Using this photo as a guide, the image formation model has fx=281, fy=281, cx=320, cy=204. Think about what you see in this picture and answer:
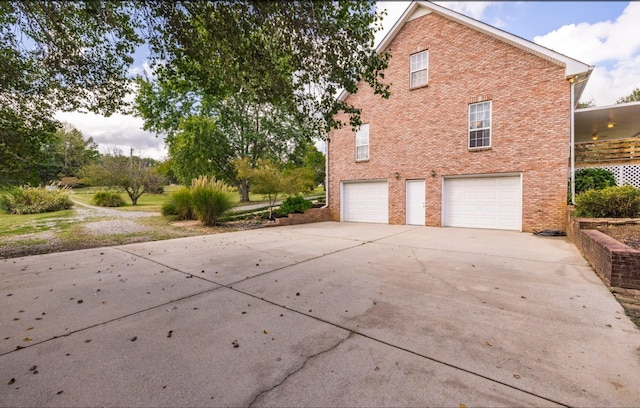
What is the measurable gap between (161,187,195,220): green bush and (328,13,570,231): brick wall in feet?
22.1

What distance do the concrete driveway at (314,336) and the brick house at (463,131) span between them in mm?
5198

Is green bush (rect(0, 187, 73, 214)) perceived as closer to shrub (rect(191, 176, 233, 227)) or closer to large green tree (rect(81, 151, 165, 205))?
large green tree (rect(81, 151, 165, 205))

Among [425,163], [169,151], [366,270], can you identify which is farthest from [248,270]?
[169,151]

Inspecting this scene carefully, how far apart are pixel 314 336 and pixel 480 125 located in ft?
32.4

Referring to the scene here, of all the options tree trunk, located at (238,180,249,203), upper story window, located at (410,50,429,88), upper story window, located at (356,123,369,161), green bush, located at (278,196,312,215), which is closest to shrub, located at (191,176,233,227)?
green bush, located at (278,196,312,215)

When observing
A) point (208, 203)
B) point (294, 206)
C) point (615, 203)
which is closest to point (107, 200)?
point (208, 203)

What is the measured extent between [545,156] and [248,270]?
9.38 m

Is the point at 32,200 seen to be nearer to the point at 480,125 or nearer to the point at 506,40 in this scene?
the point at 480,125

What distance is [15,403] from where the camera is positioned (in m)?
1.75

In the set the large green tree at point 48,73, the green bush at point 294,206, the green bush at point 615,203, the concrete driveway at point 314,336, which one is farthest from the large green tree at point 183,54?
the green bush at point 294,206

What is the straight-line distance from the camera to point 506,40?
9125 mm

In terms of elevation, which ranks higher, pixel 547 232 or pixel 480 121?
pixel 480 121

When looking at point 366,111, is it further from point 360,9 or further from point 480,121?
point 360,9

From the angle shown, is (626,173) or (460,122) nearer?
(626,173)
